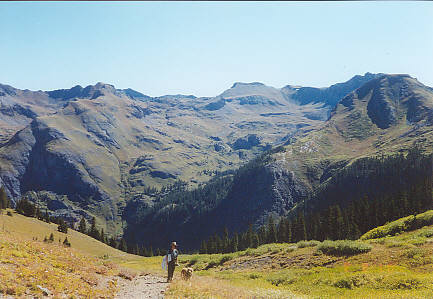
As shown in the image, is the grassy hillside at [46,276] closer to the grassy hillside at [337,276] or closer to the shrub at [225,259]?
the grassy hillside at [337,276]

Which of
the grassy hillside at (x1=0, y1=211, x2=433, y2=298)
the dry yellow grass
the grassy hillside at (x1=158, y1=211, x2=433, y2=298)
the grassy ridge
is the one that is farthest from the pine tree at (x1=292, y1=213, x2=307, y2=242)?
the dry yellow grass

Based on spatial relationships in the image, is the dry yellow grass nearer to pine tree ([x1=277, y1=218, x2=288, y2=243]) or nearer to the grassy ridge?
the grassy ridge

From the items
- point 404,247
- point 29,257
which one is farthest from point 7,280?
point 404,247

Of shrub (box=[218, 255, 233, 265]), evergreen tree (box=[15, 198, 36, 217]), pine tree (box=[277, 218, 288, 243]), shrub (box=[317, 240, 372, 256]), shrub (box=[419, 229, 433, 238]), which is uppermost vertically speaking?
shrub (box=[419, 229, 433, 238])

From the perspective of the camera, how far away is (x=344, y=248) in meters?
32.4

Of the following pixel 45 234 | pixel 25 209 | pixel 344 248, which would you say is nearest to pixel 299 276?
pixel 344 248

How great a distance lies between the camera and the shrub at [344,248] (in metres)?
30.9

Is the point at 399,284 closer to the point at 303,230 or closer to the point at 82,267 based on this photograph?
the point at 82,267

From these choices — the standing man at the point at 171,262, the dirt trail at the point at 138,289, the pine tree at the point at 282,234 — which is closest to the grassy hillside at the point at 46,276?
the dirt trail at the point at 138,289

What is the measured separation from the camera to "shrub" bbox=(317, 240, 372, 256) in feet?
101

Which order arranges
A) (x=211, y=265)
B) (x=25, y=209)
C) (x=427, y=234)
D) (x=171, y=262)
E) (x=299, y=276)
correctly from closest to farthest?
1. (x=171, y=262)
2. (x=299, y=276)
3. (x=427, y=234)
4. (x=211, y=265)
5. (x=25, y=209)

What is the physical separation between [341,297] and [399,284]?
448 centimetres

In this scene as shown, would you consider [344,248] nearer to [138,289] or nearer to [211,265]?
[138,289]

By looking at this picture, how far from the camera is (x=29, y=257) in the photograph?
24375mm
